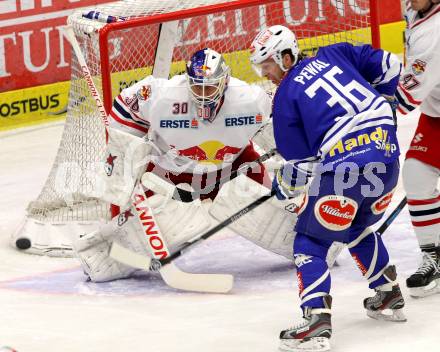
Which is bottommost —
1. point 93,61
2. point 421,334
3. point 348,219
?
point 421,334

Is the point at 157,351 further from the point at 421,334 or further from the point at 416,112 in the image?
the point at 416,112

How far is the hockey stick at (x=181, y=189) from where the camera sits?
582 centimetres

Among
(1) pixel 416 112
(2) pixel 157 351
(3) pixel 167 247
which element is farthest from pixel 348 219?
(1) pixel 416 112

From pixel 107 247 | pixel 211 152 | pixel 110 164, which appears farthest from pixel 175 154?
pixel 107 247

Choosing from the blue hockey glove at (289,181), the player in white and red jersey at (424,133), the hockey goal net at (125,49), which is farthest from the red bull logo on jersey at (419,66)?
the hockey goal net at (125,49)

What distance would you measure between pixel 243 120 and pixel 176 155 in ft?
1.16

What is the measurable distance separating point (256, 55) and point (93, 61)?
5.15 ft

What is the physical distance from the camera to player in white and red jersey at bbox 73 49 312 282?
574 centimetres

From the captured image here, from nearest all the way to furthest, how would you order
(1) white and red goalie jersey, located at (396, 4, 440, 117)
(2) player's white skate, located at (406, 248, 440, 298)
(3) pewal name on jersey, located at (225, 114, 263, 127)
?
(1) white and red goalie jersey, located at (396, 4, 440, 117)
(2) player's white skate, located at (406, 248, 440, 298)
(3) pewal name on jersey, located at (225, 114, 263, 127)

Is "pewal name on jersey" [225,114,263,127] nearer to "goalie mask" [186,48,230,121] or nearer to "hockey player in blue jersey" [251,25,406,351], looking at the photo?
"goalie mask" [186,48,230,121]

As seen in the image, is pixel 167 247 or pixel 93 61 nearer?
pixel 167 247

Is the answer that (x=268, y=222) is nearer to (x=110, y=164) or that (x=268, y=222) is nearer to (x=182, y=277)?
(x=182, y=277)

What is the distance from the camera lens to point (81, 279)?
586 cm

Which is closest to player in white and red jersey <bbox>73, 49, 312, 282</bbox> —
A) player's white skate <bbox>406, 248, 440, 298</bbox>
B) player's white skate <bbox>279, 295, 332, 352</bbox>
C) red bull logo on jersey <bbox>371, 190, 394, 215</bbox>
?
player's white skate <bbox>406, 248, 440, 298</bbox>
